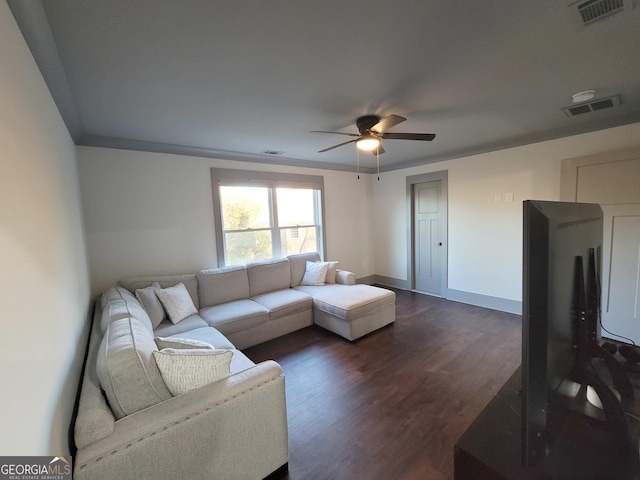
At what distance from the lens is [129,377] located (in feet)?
4.07

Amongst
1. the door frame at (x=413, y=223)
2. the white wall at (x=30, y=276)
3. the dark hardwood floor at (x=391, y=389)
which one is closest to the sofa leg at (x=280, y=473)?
the dark hardwood floor at (x=391, y=389)

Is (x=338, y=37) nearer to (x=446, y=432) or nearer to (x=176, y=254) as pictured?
(x=446, y=432)

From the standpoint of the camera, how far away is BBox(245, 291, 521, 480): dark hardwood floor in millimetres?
1628

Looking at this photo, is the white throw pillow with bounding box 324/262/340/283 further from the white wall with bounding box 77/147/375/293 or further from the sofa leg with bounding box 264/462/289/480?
the sofa leg with bounding box 264/462/289/480

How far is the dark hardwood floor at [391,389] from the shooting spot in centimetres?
163

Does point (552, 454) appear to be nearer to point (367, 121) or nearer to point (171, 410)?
point (171, 410)

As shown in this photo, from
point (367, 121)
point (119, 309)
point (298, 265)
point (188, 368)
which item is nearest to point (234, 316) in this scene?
point (119, 309)

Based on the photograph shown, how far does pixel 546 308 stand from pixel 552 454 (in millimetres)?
506

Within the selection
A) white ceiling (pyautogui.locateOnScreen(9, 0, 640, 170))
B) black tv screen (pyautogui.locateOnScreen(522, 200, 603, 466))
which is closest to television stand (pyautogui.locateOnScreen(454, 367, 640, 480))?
black tv screen (pyautogui.locateOnScreen(522, 200, 603, 466))

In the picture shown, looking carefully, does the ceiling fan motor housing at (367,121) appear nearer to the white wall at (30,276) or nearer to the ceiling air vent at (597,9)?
the ceiling air vent at (597,9)

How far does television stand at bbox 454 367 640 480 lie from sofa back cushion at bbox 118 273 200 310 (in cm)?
307

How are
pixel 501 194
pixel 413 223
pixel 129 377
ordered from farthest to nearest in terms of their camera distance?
1. pixel 413 223
2. pixel 501 194
3. pixel 129 377

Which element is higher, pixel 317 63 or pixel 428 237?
pixel 317 63

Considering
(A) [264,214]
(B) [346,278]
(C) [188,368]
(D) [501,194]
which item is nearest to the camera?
(C) [188,368]
